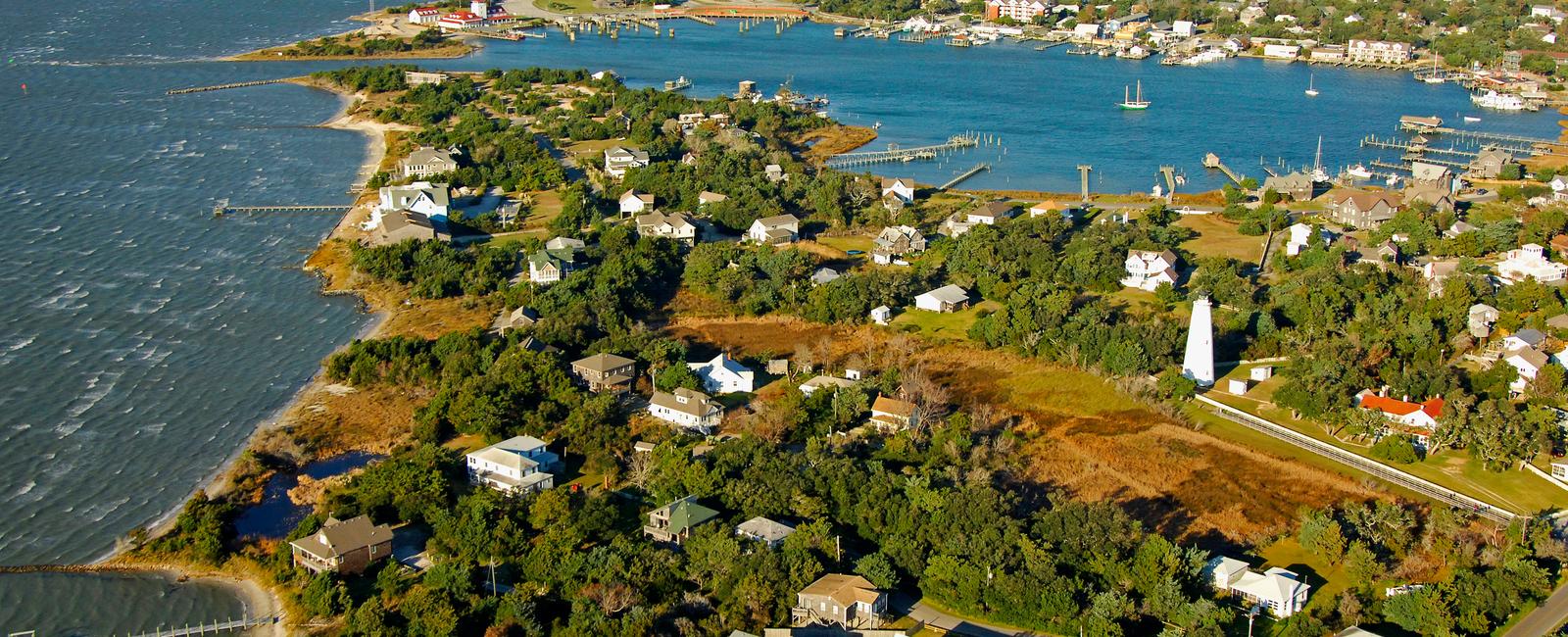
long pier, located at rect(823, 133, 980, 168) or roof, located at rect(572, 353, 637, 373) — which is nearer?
roof, located at rect(572, 353, 637, 373)

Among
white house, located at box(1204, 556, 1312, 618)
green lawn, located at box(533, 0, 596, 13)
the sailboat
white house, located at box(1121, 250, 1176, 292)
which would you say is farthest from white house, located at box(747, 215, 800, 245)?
green lawn, located at box(533, 0, 596, 13)

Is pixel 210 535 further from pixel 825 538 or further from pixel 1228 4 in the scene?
pixel 1228 4

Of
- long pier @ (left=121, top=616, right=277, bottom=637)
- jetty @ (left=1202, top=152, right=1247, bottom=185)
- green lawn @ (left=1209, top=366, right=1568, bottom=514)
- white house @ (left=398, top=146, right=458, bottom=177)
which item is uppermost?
white house @ (left=398, top=146, right=458, bottom=177)

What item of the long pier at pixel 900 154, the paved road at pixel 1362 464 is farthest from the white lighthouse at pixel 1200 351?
the long pier at pixel 900 154

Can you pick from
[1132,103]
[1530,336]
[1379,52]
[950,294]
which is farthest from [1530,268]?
[1379,52]

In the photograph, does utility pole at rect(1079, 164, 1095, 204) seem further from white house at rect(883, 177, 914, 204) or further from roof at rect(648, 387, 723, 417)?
roof at rect(648, 387, 723, 417)

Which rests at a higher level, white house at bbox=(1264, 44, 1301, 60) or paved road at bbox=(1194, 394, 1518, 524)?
white house at bbox=(1264, 44, 1301, 60)

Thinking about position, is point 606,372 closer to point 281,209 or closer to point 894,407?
point 894,407

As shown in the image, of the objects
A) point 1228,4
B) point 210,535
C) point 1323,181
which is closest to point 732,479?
point 210,535
